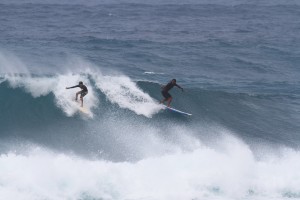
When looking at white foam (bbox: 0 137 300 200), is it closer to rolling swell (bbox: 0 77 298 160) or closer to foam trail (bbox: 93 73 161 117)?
rolling swell (bbox: 0 77 298 160)

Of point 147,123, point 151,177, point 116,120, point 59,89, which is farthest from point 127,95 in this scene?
point 151,177

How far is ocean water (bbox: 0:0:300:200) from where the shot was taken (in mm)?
17422

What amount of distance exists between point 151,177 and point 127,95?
6.72 meters

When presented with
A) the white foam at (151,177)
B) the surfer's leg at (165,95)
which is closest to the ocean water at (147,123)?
the white foam at (151,177)

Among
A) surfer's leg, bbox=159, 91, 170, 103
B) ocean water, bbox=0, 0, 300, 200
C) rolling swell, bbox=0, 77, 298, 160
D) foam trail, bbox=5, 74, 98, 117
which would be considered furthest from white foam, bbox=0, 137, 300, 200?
foam trail, bbox=5, 74, 98, 117

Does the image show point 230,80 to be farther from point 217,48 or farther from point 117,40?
point 117,40

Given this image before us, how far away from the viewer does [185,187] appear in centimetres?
1748

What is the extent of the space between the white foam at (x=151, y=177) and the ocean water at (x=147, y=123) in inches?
1.6

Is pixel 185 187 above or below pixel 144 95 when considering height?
below

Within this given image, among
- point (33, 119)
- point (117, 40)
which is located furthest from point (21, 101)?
point (117, 40)

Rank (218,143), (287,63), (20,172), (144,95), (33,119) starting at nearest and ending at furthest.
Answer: (20,172) → (218,143) → (33,119) → (144,95) → (287,63)

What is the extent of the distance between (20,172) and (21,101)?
6.68 meters

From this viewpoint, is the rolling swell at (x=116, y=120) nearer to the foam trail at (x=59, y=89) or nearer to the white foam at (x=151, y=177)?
the foam trail at (x=59, y=89)

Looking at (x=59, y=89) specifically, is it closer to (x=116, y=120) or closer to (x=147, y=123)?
(x=116, y=120)
